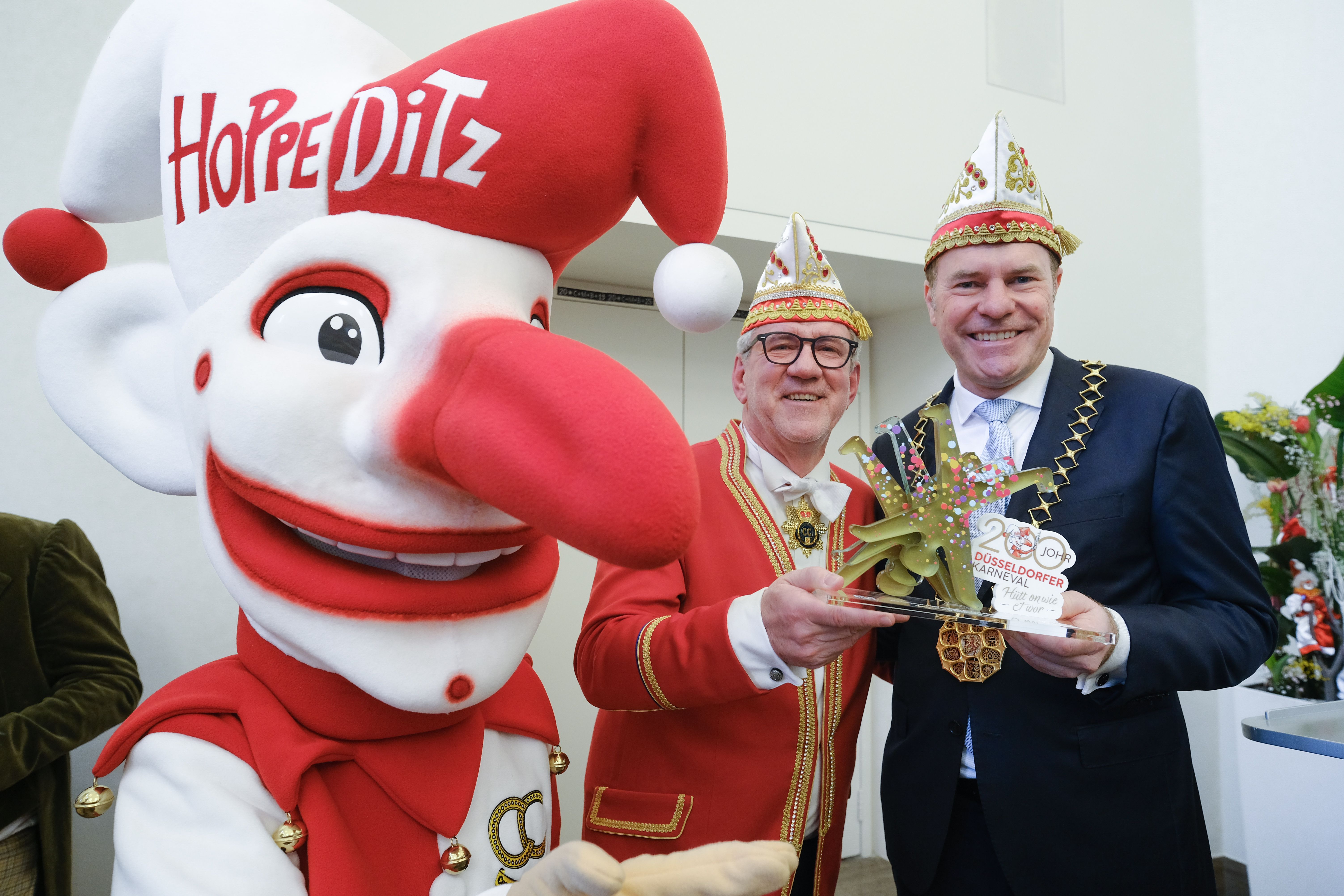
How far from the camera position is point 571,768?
2818 millimetres

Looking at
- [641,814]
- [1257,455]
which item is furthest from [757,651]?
Result: [1257,455]

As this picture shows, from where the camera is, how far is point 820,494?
63.3 inches

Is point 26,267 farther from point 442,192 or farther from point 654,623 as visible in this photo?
point 654,623

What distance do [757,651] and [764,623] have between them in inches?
1.7

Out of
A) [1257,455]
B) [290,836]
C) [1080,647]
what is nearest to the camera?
[290,836]

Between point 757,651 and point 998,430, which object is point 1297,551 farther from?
point 757,651

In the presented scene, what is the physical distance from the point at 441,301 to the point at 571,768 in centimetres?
228

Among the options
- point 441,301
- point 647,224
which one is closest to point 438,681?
point 441,301

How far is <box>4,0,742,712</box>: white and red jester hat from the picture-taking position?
2.78ft

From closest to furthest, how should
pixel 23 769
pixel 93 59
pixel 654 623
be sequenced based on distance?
pixel 654 623, pixel 23 769, pixel 93 59

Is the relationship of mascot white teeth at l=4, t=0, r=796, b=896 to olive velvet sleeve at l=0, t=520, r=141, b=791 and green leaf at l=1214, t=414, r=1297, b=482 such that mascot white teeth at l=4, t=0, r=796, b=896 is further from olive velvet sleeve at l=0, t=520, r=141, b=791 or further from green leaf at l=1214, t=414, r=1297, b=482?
green leaf at l=1214, t=414, r=1297, b=482

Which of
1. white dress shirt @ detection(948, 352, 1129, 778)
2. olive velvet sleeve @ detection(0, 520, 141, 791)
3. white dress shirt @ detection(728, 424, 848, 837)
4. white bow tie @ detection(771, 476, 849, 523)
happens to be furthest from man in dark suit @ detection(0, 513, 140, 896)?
white dress shirt @ detection(948, 352, 1129, 778)

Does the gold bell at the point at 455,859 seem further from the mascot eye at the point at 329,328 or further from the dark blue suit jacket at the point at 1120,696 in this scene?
the dark blue suit jacket at the point at 1120,696

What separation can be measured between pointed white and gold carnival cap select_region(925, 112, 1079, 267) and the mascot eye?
3.47 feet
